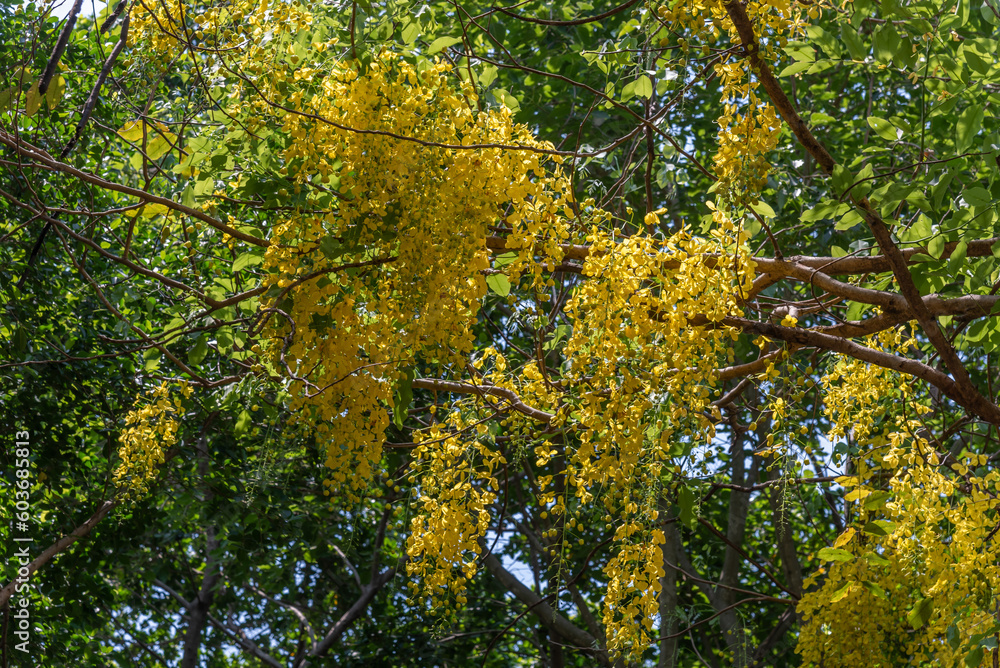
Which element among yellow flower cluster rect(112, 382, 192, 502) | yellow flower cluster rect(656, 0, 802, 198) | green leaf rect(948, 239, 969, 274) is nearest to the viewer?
yellow flower cluster rect(656, 0, 802, 198)

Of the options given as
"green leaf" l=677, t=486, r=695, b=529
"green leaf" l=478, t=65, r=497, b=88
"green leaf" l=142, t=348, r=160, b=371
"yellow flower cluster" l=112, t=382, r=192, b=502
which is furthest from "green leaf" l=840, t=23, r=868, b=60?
"yellow flower cluster" l=112, t=382, r=192, b=502

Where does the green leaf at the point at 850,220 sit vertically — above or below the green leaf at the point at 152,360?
above

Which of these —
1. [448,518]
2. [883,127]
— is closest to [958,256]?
[883,127]

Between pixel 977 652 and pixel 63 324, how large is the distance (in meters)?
4.61

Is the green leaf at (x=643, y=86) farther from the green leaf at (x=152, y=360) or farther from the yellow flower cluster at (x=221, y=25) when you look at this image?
the green leaf at (x=152, y=360)

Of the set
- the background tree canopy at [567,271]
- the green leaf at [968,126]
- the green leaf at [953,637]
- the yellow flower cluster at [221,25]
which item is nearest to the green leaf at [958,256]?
the background tree canopy at [567,271]

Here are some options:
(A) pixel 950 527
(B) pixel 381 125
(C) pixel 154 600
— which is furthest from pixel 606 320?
(C) pixel 154 600

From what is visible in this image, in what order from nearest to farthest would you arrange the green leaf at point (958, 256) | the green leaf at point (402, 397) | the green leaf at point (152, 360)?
1. the green leaf at point (958, 256)
2. the green leaf at point (402, 397)
3. the green leaf at point (152, 360)

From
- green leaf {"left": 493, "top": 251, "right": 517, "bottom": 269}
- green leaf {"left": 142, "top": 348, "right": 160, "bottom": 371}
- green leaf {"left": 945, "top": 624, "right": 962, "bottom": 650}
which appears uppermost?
green leaf {"left": 493, "top": 251, "right": 517, "bottom": 269}

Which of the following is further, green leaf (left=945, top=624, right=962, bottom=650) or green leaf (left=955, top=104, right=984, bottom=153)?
green leaf (left=945, top=624, right=962, bottom=650)

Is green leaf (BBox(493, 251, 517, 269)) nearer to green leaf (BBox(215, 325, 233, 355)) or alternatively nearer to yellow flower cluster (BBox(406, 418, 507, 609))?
yellow flower cluster (BBox(406, 418, 507, 609))

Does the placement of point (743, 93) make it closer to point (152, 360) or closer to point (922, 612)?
point (922, 612)

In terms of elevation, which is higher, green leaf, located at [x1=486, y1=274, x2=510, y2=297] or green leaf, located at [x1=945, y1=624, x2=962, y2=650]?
green leaf, located at [x1=486, y1=274, x2=510, y2=297]

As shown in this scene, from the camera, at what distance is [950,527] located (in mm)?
2680
